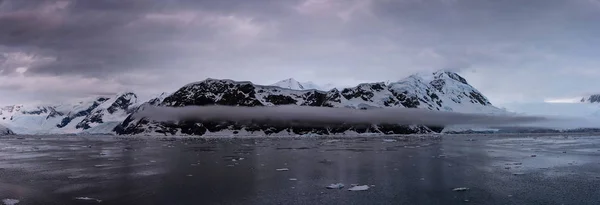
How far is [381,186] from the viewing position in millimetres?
20047

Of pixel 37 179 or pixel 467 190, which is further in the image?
pixel 37 179

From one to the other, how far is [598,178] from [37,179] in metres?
28.0

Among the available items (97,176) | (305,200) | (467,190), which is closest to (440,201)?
(467,190)

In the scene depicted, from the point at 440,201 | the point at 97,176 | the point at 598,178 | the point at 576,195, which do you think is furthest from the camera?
the point at 97,176

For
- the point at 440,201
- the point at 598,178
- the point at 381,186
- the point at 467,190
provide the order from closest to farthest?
the point at 440,201 < the point at 467,190 < the point at 381,186 < the point at 598,178

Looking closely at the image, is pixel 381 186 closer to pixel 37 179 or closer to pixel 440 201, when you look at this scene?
pixel 440 201

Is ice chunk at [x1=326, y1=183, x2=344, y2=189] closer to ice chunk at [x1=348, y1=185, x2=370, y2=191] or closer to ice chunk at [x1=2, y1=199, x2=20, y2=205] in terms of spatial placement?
ice chunk at [x1=348, y1=185, x2=370, y2=191]

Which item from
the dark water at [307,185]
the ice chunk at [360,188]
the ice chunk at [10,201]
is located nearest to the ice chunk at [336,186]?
the dark water at [307,185]

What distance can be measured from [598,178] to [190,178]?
20.3m

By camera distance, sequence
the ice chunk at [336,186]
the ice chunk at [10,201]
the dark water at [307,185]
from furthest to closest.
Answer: the ice chunk at [336,186], the dark water at [307,185], the ice chunk at [10,201]

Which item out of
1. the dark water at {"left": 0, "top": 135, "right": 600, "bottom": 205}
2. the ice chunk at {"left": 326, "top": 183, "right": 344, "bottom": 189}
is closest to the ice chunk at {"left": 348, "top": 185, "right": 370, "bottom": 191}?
the dark water at {"left": 0, "top": 135, "right": 600, "bottom": 205}

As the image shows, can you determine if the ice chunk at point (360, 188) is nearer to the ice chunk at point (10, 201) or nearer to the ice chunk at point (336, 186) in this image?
the ice chunk at point (336, 186)

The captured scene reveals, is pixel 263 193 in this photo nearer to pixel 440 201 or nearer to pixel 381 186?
pixel 381 186

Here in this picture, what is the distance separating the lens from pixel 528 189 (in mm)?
18922
